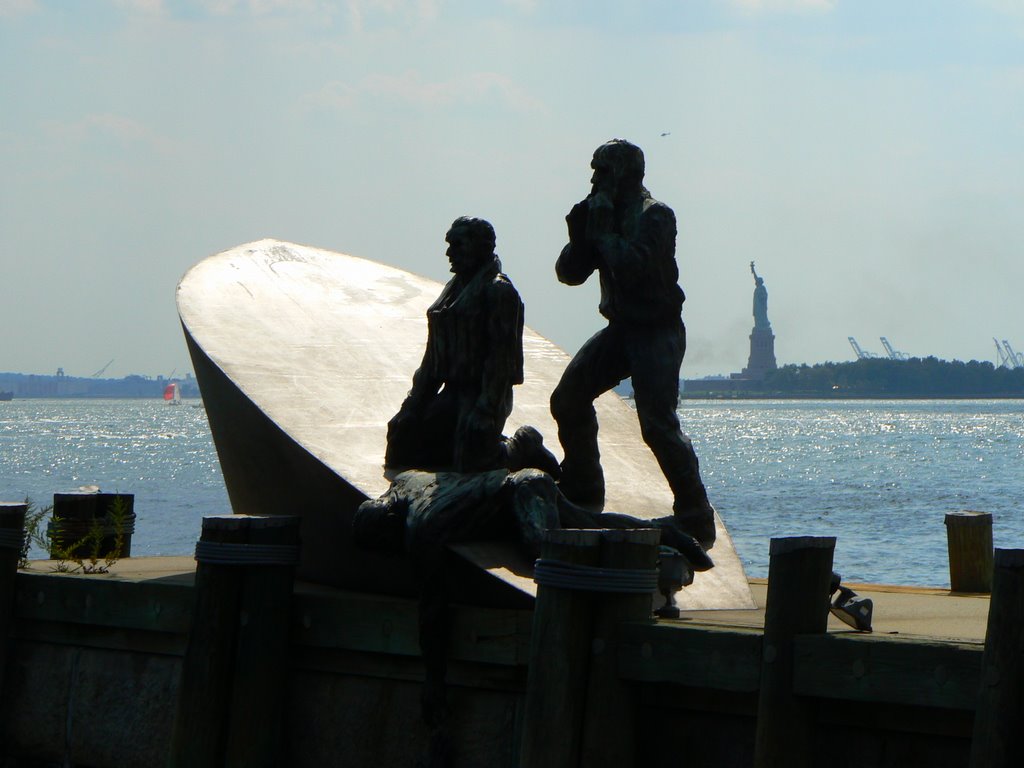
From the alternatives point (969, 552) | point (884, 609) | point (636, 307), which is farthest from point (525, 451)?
point (969, 552)

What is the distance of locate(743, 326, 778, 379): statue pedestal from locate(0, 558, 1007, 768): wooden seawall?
15758 centimetres

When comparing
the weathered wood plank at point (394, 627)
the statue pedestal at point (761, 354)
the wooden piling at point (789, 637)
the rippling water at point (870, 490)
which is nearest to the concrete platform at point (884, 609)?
the wooden piling at point (789, 637)

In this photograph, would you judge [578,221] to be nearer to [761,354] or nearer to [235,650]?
[235,650]

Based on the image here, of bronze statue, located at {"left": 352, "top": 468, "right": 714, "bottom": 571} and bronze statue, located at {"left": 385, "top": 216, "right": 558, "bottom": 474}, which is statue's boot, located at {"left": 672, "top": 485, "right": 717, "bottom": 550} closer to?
bronze statue, located at {"left": 385, "top": 216, "right": 558, "bottom": 474}

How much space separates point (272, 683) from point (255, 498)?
216cm

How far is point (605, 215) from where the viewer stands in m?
8.12

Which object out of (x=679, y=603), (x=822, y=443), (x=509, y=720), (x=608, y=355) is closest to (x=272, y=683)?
(x=509, y=720)

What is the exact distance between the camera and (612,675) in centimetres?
615

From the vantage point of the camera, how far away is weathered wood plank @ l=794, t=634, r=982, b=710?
5.42m

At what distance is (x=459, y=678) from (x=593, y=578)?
0.91 metres

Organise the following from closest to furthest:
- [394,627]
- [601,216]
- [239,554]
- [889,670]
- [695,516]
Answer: [889,670], [394,627], [239,554], [601,216], [695,516]

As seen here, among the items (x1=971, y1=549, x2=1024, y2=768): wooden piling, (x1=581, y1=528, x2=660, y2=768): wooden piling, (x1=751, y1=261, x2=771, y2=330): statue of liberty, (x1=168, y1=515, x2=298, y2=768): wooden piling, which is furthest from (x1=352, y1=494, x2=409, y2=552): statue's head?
(x1=751, y1=261, x2=771, y2=330): statue of liberty

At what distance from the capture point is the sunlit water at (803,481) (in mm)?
24250

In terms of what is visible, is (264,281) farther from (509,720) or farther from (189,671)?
(509,720)
